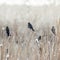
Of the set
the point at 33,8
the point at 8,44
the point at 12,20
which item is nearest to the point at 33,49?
the point at 8,44

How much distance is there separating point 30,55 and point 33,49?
0.17ft

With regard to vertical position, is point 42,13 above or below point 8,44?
above

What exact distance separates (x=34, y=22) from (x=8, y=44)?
509 millimetres

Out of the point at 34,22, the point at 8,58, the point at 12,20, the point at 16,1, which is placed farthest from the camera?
the point at 16,1

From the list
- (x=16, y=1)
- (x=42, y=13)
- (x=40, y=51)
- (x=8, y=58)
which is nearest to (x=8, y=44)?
(x=8, y=58)

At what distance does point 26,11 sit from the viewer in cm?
300

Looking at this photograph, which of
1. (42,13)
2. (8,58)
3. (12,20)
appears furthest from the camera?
(42,13)

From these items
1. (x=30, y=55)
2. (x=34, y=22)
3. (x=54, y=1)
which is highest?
Answer: (x=54, y=1)

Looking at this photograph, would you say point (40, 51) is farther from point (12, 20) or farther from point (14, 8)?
point (14, 8)

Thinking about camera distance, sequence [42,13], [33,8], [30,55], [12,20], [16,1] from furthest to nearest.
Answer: [16,1], [33,8], [42,13], [12,20], [30,55]

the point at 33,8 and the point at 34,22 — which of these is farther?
the point at 33,8

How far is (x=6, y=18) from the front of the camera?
→ 10.4 feet

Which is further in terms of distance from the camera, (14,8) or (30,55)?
(14,8)

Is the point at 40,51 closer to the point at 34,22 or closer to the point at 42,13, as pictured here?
the point at 34,22
